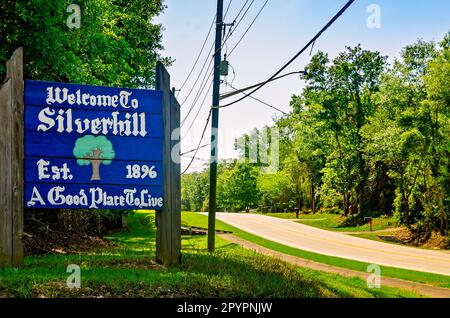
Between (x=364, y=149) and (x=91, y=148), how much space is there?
3489 cm

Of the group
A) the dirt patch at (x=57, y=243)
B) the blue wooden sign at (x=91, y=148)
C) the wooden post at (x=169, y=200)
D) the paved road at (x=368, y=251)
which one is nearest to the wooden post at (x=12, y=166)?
the blue wooden sign at (x=91, y=148)

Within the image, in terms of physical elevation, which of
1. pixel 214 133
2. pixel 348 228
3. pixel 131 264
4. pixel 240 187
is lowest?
pixel 348 228

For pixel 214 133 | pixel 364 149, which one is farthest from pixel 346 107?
pixel 214 133

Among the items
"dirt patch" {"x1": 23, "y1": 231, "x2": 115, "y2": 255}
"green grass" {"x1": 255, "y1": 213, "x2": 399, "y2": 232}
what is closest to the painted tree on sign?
"dirt patch" {"x1": 23, "y1": 231, "x2": 115, "y2": 255}

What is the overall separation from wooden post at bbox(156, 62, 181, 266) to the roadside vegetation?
5.70 m

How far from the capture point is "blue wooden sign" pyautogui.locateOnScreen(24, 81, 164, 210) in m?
8.49

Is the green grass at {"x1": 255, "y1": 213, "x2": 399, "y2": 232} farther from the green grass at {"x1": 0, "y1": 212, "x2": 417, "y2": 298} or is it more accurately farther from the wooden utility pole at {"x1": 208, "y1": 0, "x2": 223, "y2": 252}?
the green grass at {"x1": 0, "y1": 212, "x2": 417, "y2": 298}

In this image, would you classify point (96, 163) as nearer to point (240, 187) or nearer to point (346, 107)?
point (346, 107)

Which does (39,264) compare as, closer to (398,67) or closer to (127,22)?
(127,22)

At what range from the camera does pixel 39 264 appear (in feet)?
29.6

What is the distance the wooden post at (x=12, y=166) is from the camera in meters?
8.13

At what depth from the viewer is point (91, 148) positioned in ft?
28.5
